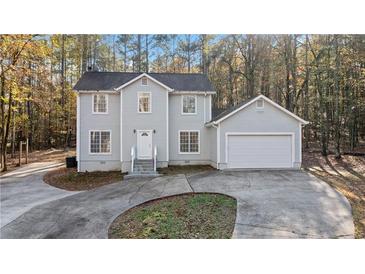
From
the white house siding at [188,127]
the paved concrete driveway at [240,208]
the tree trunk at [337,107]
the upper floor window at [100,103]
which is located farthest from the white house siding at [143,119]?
the tree trunk at [337,107]

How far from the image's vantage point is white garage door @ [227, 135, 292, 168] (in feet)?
27.8

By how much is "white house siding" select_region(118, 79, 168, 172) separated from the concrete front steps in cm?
52

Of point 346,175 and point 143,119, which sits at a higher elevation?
point 143,119

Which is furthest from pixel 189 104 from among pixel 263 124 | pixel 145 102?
pixel 263 124

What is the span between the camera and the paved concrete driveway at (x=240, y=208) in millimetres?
4172

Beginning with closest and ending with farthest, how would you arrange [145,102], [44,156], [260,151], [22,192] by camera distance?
1. [22,192]
2. [260,151]
3. [145,102]
4. [44,156]

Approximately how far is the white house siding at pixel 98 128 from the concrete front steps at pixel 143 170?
4.03 feet

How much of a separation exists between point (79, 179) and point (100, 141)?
1894 mm

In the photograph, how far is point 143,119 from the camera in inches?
375

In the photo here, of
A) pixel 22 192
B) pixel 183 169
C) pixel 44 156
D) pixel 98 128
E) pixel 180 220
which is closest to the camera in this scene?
pixel 180 220

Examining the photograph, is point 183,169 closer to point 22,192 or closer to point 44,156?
point 22,192

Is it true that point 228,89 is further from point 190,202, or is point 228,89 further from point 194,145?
point 190,202
